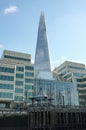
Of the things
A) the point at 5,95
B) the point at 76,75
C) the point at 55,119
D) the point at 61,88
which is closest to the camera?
the point at 55,119

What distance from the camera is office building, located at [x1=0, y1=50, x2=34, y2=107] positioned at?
73.3 m

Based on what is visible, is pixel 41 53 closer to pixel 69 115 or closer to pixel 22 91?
pixel 22 91

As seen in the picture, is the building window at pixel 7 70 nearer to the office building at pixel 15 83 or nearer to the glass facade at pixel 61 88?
the office building at pixel 15 83

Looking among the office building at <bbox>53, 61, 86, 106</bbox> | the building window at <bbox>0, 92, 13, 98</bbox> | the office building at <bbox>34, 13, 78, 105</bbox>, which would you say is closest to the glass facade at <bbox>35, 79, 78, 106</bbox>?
the office building at <bbox>34, 13, 78, 105</bbox>

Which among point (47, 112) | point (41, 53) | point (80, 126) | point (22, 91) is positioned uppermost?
point (41, 53)

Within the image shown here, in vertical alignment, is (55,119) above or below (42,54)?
below

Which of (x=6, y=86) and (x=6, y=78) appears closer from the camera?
(x=6, y=86)

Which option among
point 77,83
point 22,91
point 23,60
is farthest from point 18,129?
point 77,83

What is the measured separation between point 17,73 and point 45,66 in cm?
6609

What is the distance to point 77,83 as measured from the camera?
111188 mm

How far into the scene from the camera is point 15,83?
78.0 metres

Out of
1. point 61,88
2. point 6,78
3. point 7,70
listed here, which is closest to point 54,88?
point 61,88

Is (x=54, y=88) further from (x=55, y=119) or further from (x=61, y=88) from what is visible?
(x=55, y=119)

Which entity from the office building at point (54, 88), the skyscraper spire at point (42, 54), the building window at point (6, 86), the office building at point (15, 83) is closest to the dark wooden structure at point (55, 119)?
the office building at point (15, 83)
